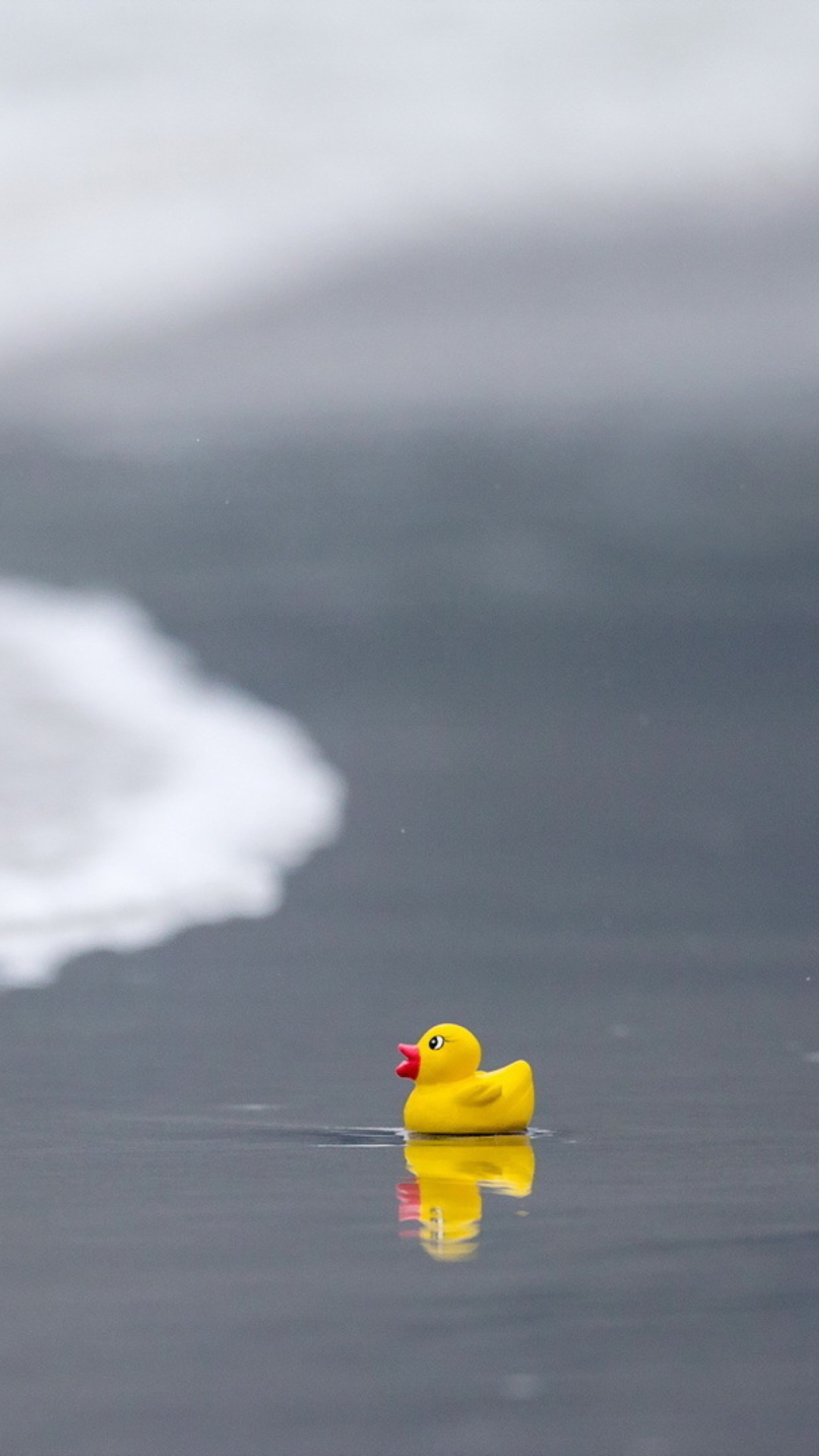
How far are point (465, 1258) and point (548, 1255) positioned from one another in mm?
235

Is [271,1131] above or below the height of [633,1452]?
above

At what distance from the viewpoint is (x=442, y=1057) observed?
8102 millimetres

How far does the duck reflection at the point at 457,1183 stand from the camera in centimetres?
521

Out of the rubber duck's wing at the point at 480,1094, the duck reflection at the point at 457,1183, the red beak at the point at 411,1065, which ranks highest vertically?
the red beak at the point at 411,1065

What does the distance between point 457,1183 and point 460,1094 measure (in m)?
1.46

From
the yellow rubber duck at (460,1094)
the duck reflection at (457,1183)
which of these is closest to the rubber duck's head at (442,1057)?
the yellow rubber duck at (460,1094)

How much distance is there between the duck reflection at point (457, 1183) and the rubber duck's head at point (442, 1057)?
312mm

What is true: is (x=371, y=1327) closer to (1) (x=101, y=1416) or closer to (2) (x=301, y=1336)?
(2) (x=301, y=1336)

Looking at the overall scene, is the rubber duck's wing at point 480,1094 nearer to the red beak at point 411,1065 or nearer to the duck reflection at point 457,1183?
the duck reflection at point 457,1183

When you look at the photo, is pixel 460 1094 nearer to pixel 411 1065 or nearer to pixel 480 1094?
pixel 480 1094

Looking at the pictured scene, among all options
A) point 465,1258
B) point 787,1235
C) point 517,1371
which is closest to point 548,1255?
point 465,1258

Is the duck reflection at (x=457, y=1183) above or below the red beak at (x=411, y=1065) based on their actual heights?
below

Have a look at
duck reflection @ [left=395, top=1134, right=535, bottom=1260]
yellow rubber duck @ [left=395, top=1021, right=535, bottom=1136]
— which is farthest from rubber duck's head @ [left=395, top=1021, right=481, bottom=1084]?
duck reflection @ [left=395, top=1134, right=535, bottom=1260]

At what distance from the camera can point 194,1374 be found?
Answer: 3727 millimetres
